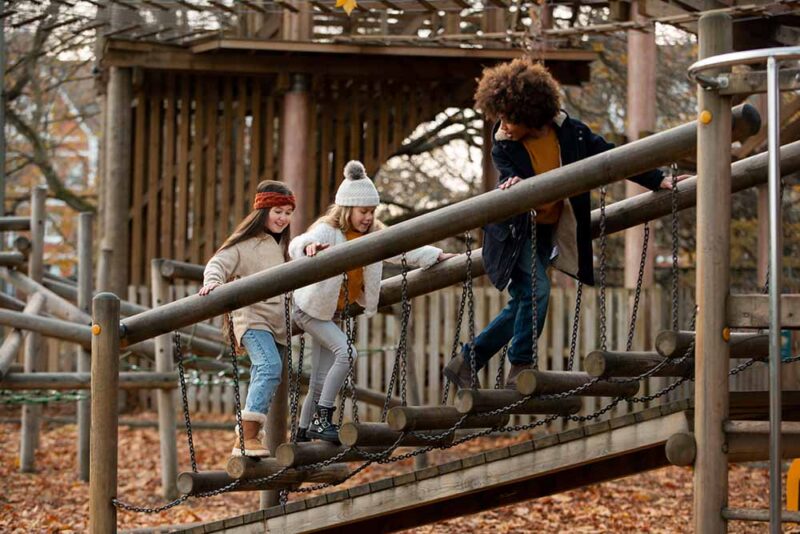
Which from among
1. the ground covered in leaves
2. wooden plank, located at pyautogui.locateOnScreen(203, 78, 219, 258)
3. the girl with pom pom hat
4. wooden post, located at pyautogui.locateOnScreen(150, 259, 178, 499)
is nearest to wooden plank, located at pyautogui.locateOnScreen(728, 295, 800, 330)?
the girl with pom pom hat

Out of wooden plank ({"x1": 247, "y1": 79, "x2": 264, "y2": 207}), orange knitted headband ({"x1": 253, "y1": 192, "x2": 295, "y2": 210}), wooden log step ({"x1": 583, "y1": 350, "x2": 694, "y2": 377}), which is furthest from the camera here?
wooden plank ({"x1": 247, "y1": 79, "x2": 264, "y2": 207})

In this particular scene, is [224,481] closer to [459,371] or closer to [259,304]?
[259,304]

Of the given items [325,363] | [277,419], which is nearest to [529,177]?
[325,363]

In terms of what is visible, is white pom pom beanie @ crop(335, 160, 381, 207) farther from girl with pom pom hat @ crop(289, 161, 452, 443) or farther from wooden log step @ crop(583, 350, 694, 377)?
wooden log step @ crop(583, 350, 694, 377)

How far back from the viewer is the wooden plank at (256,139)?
16.0m

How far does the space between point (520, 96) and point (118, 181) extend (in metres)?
10.8

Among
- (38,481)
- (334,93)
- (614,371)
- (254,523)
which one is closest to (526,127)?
(614,371)

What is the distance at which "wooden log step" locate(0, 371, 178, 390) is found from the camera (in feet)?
33.6

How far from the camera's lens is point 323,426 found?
6445 millimetres

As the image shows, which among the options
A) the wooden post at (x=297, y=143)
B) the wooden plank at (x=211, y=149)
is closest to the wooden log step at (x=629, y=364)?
the wooden post at (x=297, y=143)

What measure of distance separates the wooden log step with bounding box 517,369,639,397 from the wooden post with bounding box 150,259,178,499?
204 inches

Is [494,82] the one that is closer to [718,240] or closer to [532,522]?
[718,240]

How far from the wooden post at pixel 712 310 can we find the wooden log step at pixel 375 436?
4.40ft

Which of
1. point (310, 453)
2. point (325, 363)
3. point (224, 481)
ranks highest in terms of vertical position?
point (325, 363)
